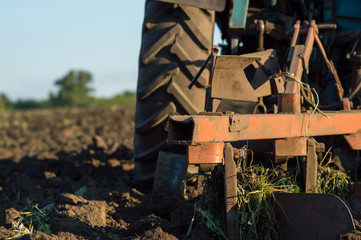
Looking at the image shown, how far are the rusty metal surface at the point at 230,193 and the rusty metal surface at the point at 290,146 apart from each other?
13.2 inches

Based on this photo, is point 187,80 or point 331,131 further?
point 187,80

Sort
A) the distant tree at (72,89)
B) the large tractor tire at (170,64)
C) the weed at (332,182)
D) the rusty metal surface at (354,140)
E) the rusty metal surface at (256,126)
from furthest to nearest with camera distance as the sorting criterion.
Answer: the distant tree at (72,89) < the large tractor tire at (170,64) < the rusty metal surface at (354,140) < the weed at (332,182) < the rusty metal surface at (256,126)

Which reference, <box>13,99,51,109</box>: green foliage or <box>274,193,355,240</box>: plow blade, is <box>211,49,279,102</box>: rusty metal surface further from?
<box>13,99,51,109</box>: green foliage

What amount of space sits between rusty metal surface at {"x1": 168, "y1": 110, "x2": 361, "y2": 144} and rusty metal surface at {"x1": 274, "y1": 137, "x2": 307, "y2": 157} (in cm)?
5

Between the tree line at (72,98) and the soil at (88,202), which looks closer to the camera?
the soil at (88,202)

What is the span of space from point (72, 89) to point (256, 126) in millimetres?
35125

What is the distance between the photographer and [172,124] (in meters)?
2.60

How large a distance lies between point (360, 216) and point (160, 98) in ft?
5.38

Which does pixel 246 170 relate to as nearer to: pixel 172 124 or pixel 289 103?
A: pixel 289 103

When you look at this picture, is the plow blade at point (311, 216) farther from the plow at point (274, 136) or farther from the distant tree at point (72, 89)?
the distant tree at point (72, 89)

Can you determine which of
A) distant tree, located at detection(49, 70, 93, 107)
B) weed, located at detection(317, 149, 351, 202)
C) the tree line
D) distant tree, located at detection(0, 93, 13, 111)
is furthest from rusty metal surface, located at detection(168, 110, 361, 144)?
distant tree, located at detection(49, 70, 93, 107)

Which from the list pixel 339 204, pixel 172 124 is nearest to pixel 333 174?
pixel 339 204

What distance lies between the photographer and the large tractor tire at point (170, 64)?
12.9 feet

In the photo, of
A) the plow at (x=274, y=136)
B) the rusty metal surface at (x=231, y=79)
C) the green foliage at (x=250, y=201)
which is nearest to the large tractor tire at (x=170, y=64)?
the plow at (x=274, y=136)
